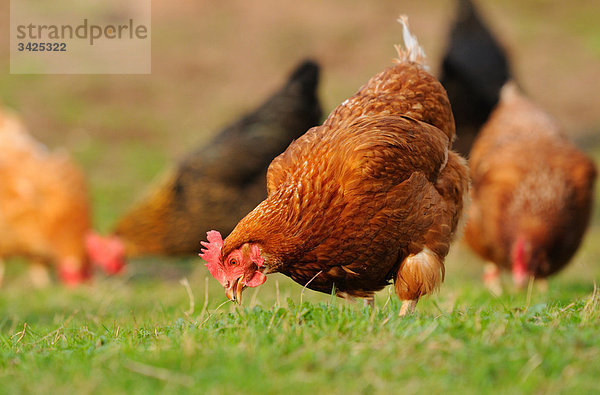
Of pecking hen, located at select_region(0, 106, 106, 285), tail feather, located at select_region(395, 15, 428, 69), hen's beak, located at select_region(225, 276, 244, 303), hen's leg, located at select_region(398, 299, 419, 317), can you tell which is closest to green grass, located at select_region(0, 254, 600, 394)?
hen's beak, located at select_region(225, 276, 244, 303)

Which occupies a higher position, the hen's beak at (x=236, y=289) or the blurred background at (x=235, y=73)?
the blurred background at (x=235, y=73)

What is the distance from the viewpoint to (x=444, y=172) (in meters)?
4.07

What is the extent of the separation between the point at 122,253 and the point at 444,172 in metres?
6.19

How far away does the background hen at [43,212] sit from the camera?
9094 mm

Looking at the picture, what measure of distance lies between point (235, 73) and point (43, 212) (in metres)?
12.2

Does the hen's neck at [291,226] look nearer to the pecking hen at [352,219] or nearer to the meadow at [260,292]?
the pecking hen at [352,219]

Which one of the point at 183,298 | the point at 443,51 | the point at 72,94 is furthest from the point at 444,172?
the point at 72,94

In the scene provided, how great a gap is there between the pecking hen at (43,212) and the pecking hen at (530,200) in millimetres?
5853

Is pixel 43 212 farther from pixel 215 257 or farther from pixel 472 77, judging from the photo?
pixel 215 257

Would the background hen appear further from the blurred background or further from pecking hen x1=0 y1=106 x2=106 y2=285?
the blurred background

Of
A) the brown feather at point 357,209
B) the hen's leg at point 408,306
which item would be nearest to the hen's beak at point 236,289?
the brown feather at point 357,209

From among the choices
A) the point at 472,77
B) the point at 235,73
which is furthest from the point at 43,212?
the point at 235,73

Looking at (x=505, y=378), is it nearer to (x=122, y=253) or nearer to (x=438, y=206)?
(x=438, y=206)

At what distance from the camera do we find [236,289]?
357 centimetres
